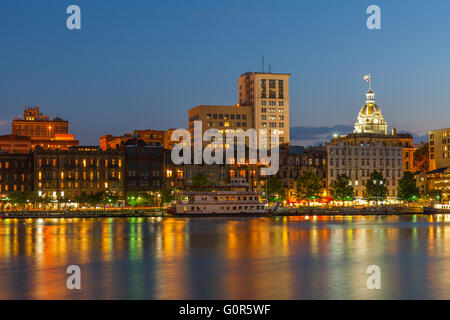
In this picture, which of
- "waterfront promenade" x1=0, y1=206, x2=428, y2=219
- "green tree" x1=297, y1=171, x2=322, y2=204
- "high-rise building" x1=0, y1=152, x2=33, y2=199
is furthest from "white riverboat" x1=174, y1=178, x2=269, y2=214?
"high-rise building" x1=0, y1=152, x2=33, y2=199

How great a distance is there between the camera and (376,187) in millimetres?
179250

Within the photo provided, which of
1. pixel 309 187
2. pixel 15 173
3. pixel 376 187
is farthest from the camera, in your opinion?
pixel 376 187

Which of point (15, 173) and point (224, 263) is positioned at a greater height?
point (15, 173)

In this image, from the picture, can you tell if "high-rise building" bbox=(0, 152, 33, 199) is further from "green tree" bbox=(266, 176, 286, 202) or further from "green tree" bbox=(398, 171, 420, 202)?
"green tree" bbox=(398, 171, 420, 202)

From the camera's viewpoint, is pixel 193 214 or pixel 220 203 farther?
pixel 220 203

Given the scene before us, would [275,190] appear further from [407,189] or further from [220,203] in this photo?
[407,189]

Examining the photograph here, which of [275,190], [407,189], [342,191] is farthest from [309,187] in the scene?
[407,189]

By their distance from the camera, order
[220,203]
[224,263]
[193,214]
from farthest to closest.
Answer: [220,203] < [193,214] < [224,263]

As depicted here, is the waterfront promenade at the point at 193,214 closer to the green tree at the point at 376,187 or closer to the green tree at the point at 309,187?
the green tree at the point at 309,187

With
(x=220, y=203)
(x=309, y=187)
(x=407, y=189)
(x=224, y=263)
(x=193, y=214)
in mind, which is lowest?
(x=224, y=263)

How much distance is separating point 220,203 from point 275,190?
33761 mm

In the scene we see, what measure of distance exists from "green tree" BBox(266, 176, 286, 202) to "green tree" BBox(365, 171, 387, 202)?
A: 24.8 metres

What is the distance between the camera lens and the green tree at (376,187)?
17862 centimetres
